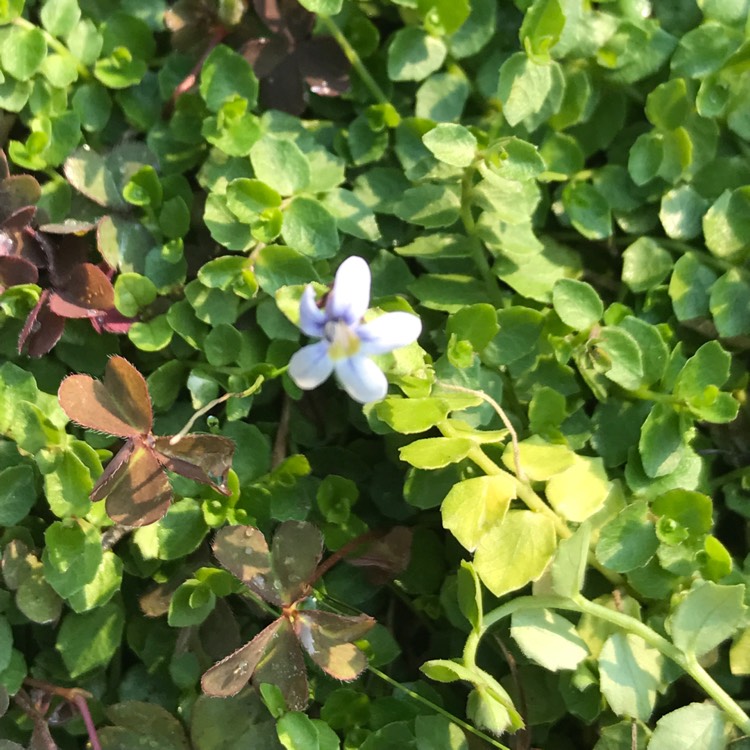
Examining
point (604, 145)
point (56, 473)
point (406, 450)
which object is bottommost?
point (56, 473)

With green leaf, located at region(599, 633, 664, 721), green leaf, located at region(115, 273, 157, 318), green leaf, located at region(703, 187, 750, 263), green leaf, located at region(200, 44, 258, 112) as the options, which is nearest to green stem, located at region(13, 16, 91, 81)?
green leaf, located at region(200, 44, 258, 112)

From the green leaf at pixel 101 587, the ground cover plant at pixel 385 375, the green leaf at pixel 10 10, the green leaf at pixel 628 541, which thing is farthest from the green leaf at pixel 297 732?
the green leaf at pixel 10 10

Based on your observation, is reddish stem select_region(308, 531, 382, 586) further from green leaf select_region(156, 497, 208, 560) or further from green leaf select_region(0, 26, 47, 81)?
green leaf select_region(0, 26, 47, 81)

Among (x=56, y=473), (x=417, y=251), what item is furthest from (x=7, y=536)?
(x=417, y=251)

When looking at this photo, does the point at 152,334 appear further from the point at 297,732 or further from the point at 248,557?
the point at 297,732

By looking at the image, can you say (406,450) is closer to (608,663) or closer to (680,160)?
(608,663)

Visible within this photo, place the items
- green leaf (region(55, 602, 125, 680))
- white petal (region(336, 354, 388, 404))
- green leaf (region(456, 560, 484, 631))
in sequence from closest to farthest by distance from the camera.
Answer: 1. white petal (region(336, 354, 388, 404))
2. green leaf (region(456, 560, 484, 631))
3. green leaf (region(55, 602, 125, 680))

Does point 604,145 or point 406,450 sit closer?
point 406,450

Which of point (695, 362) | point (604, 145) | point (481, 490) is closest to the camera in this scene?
point (481, 490)
